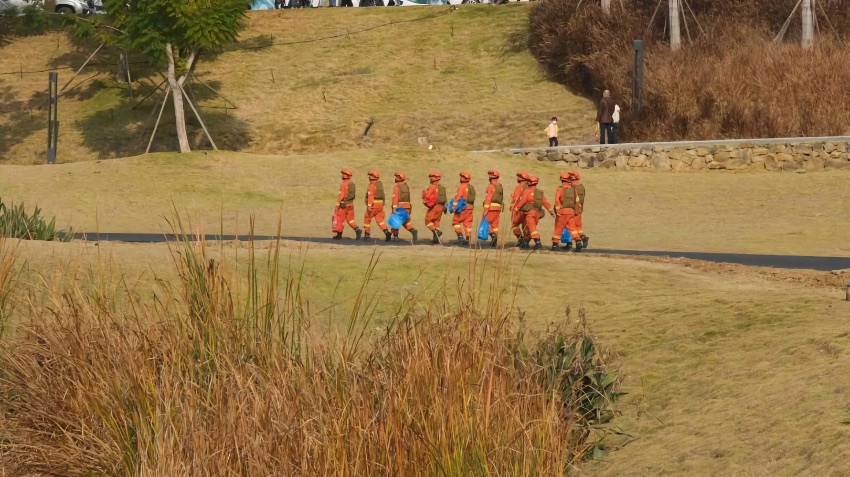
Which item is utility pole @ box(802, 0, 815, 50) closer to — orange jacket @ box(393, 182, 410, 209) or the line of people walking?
the line of people walking

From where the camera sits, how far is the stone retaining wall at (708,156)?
3127 centimetres

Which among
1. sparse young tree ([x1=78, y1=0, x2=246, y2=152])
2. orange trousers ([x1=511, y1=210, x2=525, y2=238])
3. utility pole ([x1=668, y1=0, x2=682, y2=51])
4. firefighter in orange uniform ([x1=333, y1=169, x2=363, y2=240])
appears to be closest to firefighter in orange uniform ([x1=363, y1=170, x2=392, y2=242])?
firefighter in orange uniform ([x1=333, y1=169, x2=363, y2=240])

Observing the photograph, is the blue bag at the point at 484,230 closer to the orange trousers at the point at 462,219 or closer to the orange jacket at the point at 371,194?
the orange trousers at the point at 462,219

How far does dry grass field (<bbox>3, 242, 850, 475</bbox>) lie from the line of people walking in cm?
278

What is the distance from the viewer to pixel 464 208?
21641mm

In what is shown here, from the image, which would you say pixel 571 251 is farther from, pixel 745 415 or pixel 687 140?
pixel 687 140

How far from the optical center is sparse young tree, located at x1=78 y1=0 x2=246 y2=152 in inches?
1414

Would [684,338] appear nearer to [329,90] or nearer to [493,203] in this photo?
[493,203]

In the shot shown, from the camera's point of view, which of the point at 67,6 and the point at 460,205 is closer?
the point at 460,205

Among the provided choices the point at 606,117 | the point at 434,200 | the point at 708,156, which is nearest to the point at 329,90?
the point at 606,117

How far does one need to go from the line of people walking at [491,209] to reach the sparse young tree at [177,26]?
14.9 metres

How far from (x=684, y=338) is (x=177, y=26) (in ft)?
85.6

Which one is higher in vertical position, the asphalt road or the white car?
the white car

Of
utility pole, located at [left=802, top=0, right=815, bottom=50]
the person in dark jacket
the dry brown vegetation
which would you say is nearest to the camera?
the dry brown vegetation
